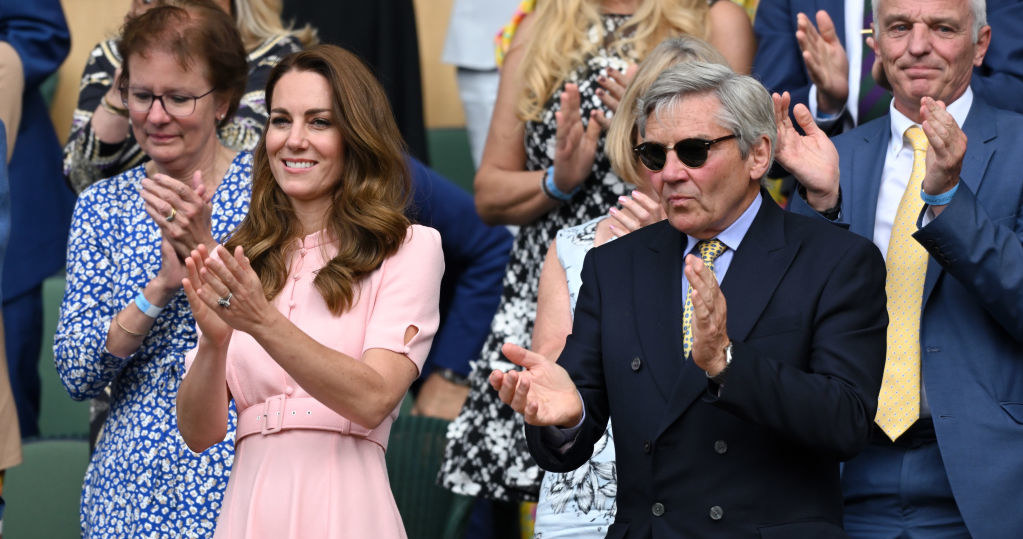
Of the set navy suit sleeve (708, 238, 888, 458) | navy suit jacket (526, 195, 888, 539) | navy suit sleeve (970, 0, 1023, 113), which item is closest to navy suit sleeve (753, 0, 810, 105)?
navy suit sleeve (970, 0, 1023, 113)

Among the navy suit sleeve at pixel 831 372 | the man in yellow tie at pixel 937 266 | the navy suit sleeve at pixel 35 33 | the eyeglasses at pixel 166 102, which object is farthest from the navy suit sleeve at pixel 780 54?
the navy suit sleeve at pixel 35 33

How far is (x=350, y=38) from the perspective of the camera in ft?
21.9

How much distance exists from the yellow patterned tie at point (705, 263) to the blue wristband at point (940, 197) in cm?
61

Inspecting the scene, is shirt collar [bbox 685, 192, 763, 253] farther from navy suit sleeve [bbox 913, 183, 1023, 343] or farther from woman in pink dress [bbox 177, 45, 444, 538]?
woman in pink dress [bbox 177, 45, 444, 538]

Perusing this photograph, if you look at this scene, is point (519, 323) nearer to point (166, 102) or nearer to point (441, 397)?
point (441, 397)

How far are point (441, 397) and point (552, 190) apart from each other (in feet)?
4.62

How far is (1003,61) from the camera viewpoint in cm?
436

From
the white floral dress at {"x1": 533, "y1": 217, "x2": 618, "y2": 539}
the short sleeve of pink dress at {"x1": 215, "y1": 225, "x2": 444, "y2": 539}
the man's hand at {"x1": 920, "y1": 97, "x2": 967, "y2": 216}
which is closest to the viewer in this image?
the short sleeve of pink dress at {"x1": 215, "y1": 225, "x2": 444, "y2": 539}

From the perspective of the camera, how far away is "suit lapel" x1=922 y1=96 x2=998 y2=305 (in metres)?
3.75

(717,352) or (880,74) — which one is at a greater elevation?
(880,74)

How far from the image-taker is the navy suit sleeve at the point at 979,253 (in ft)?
11.5

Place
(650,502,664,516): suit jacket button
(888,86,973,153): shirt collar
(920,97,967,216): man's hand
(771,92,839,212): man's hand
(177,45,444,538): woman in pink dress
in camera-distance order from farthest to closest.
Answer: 1. (888,86,973,153): shirt collar
2. (771,92,839,212): man's hand
3. (920,97,967,216): man's hand
4. (177,45,444,538): woman in pink dress
5. (650,502,664,516): suit jacket button

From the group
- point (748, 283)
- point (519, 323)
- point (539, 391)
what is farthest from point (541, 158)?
point (539, 391)

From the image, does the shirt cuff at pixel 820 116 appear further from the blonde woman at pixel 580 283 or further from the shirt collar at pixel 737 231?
the shirt collar at pixel 737 231
